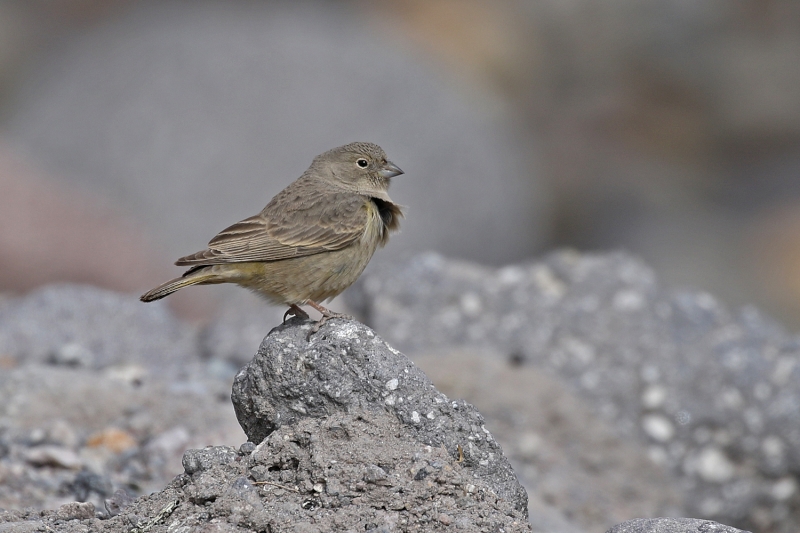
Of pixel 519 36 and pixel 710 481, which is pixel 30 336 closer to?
pixel 710 481

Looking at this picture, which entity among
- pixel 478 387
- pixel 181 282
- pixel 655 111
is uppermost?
pixel 655 111

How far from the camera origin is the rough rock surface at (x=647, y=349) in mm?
7680

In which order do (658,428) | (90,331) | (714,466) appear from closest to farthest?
(714,466) → (658,428) → (90,331)

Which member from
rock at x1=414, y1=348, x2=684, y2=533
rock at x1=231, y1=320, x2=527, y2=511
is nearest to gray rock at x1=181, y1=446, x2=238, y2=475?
rock at x1=231, y1=320, x2=527, y2=511

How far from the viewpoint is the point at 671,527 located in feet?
13.7

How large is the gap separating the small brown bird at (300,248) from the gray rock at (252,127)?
24.8ft

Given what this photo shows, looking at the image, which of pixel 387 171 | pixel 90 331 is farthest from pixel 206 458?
pixel 90 331

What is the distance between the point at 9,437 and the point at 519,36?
48.2 ft

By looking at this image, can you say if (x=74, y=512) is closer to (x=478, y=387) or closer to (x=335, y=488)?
(x=335, y=488)

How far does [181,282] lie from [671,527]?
2.86 meters

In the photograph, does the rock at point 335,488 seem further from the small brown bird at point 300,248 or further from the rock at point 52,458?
the rock at point 52,458

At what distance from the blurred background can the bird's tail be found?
619cm

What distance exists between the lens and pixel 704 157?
1875 centimetres

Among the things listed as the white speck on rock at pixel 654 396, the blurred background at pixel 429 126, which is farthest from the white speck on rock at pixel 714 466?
the blurred background at pixel 429 126
